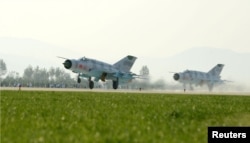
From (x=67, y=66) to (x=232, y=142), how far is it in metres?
69.8

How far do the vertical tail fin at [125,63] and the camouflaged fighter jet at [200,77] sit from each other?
32.9 metres

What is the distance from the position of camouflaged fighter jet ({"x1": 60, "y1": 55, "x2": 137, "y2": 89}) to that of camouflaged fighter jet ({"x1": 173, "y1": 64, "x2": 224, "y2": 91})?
34226 mm

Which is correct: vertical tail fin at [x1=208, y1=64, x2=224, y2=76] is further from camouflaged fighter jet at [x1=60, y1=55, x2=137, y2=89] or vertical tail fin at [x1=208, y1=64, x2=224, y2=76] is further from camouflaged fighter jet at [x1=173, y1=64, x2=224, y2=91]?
camouflaged fighter jet at [x1=60, y1=55, x2=137, y2=89]

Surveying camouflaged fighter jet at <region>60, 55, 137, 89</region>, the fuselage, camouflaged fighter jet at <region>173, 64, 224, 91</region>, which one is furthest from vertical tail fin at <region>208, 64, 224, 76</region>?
camouflaged fighter jet at <region>60, 55, 137, 89</region>

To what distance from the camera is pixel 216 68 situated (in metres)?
154

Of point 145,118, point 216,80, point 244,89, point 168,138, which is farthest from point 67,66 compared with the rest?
point 244,89

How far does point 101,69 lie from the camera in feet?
285

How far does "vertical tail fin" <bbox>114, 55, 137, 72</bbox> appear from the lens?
98.1 m

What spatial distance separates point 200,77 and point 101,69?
63.7m

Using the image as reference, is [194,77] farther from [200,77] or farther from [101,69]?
[101,69]

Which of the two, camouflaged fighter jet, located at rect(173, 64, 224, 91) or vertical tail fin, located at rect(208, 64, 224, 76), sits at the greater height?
vertical tail fin, located at rect(208, 64, 224, 76)

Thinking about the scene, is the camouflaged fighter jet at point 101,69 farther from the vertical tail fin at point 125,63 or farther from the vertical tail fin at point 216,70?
the vertical tail fin at point 216,70

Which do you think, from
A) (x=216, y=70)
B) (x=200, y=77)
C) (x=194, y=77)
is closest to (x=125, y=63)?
(x=194, y=77)

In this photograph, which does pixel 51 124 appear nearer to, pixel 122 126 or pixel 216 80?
pixel 122 126
